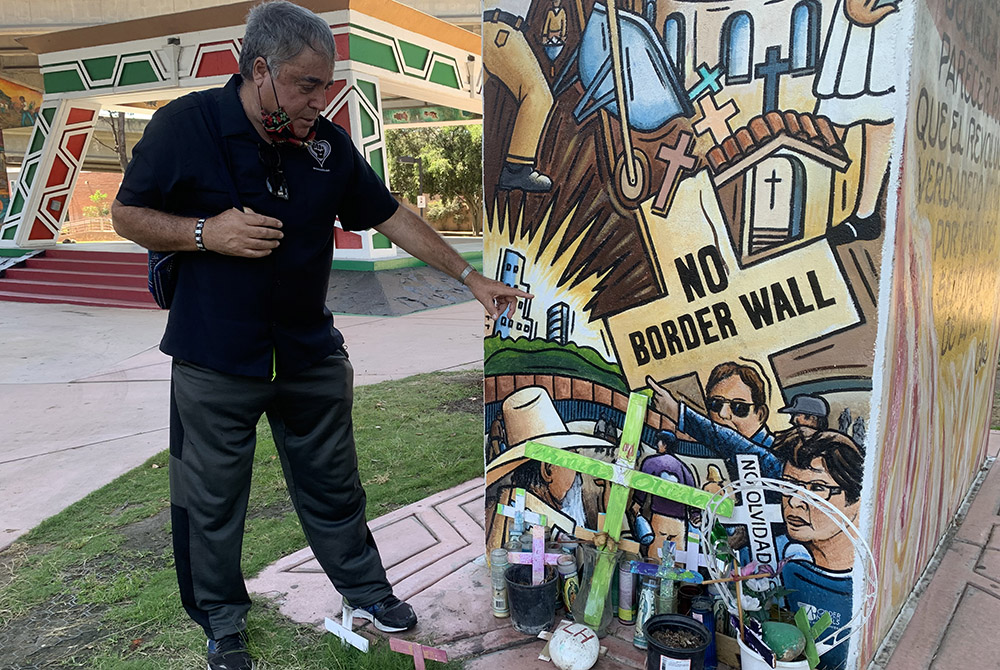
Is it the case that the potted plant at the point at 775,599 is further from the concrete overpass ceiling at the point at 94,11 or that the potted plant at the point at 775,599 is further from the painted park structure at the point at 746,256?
the concrete overpass ceiling at the point at 94,11

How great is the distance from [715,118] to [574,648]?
1721 millimetres

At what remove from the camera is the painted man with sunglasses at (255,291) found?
2104 mm

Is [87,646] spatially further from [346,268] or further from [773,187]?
[346,268]

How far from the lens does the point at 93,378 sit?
22.5 ft

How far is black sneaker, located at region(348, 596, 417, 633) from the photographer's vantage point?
2582 millimetres

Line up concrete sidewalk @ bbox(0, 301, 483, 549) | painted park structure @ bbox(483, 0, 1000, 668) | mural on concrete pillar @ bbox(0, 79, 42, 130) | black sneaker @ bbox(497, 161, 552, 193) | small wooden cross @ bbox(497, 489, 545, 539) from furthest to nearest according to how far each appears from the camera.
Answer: mural on concrete pillar @ bbox(0, 79, 42, 130) → concrete sidewalk @ bbox(0, 301, 483, 549) → small wooden cross @ bbox(497, 489, 545, 539) → black sneaker @ bbox(497, 161, 552, 193) → painted park structure @ bbox(483, 0, 1000, 668)

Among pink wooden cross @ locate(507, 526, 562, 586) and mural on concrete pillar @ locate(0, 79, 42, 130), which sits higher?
mural on concrete pillar @ locate(0, 79, 42, 130)

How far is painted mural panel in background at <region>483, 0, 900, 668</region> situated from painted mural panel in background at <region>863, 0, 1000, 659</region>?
0.14m

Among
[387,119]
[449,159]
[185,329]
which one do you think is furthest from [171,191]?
[449,159]

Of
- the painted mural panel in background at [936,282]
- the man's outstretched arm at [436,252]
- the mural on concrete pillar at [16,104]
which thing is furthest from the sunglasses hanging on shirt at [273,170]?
the mural on concrete pillar at [16,104]

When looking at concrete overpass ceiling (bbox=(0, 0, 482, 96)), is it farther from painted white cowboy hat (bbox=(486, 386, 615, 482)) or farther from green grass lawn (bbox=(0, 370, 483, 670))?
painted white cowboy hat (bbox=(486, 386, 615, 482))

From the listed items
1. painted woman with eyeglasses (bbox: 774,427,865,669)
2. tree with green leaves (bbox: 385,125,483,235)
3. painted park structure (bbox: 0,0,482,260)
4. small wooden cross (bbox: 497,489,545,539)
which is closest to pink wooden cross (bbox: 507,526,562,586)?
small wooden cross (bbox: 497,489,545,539)

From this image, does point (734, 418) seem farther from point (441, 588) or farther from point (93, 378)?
point (93, 378)

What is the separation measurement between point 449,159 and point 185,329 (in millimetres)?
27705
